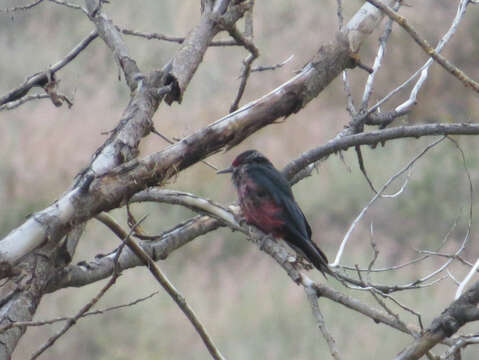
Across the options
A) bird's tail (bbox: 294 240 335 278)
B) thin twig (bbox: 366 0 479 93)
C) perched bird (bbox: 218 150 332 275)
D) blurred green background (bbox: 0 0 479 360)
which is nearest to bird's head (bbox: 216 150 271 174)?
perched bird (bbox: 218 150 332 275)

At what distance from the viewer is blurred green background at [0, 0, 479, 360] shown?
10.8 meters

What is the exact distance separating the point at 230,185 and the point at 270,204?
9.39 m

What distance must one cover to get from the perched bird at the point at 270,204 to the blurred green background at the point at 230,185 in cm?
392

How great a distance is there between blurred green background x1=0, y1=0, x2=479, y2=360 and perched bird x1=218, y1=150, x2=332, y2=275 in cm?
392

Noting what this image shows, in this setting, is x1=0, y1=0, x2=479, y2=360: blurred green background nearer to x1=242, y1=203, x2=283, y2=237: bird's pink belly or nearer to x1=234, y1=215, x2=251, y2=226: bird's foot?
x1=242, y1=203, x2=283, y2=237: bird's pink belly

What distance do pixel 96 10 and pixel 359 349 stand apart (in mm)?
7525

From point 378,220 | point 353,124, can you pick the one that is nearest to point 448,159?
point 378,220

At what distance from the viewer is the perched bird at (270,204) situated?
12.7ft

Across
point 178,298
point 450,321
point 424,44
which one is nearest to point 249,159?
point 178,298

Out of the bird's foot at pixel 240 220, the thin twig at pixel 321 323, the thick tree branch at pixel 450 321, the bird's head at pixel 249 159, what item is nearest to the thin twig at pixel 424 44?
the thick tree branch at pixel 450 321

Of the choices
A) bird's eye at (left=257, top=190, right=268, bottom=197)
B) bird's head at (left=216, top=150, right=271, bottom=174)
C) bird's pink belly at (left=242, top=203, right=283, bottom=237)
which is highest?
bird's head at (left=216, top=150, right=271, bottom=174)

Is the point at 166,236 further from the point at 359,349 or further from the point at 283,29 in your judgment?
the point at 283,29

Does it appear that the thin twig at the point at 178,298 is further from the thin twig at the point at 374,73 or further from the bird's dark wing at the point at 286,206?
the thin twig at the point at 374,73

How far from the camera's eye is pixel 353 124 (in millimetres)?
3471
